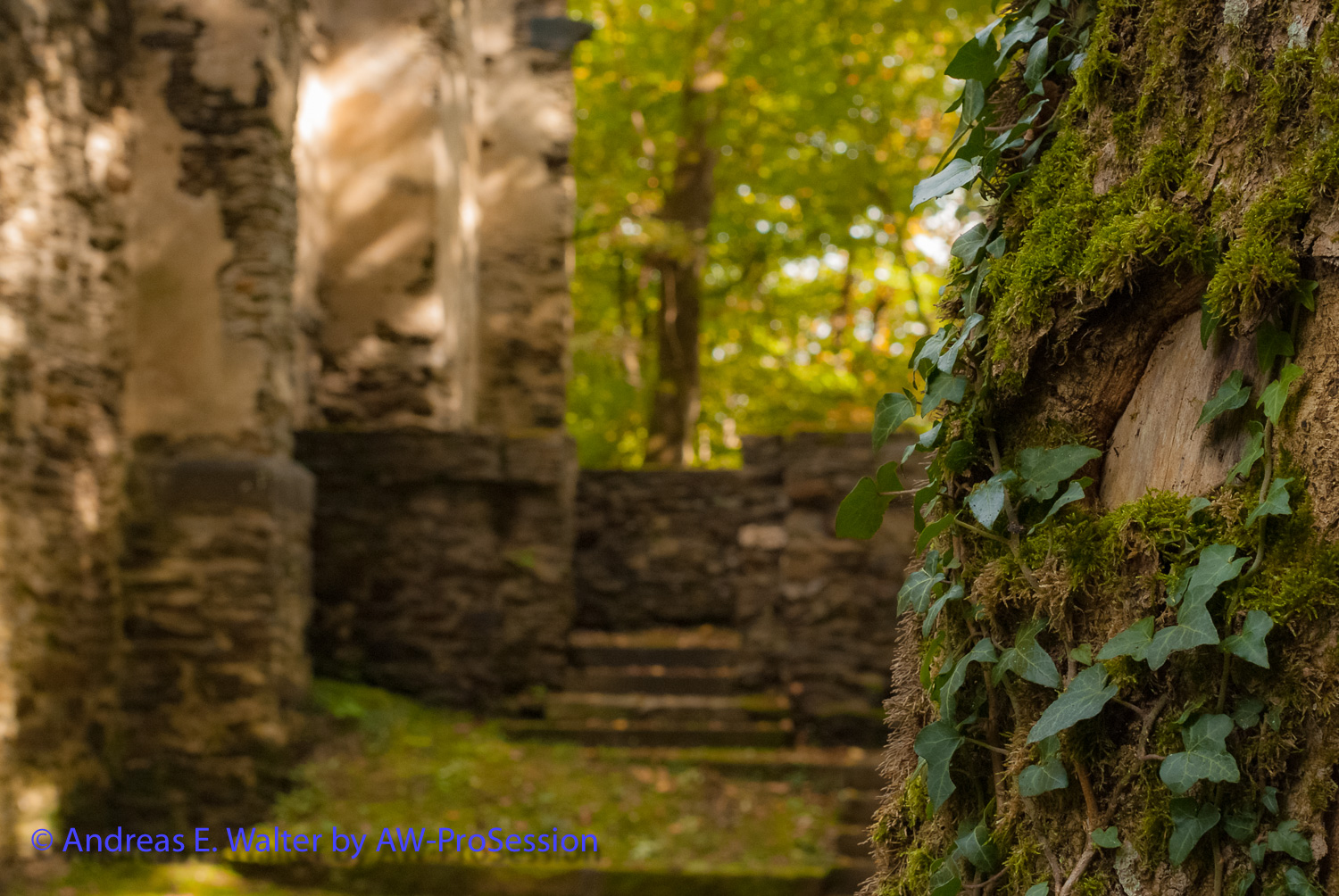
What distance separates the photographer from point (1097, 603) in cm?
121

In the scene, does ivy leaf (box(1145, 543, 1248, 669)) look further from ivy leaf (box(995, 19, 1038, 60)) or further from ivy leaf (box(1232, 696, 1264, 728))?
ivy leaf (box(995, 19, 1038, 60))

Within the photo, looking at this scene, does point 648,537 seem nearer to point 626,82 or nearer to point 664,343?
point 664,343

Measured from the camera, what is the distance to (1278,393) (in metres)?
1.04

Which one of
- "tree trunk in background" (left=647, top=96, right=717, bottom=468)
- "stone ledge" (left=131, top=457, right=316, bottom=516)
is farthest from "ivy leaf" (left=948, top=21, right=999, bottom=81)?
"tree trunk in background" (left=647, top=96, right=717, bottom=468)

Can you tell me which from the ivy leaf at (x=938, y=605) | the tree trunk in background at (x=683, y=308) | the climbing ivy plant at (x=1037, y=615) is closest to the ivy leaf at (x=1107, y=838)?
the climbing ivy plant at (x=1037, y=615)

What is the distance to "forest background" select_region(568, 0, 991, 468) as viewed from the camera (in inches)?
551

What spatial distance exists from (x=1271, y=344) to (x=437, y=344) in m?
8.12

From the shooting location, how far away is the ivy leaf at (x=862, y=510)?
4.88 feet

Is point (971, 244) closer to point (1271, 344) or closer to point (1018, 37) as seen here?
point (1018, 37)

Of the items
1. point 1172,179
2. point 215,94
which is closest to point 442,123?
point 215,94

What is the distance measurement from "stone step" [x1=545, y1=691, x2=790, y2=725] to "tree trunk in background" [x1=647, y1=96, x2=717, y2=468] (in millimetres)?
6181

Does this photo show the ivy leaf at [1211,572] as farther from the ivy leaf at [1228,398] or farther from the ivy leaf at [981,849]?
the ivy leaf at [981,849]

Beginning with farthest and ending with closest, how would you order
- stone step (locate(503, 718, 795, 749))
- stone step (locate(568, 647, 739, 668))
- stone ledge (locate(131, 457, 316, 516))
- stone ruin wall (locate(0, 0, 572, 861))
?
stone step (locate(568, 647, 739, 668)), stone step (locate(503, 718, 795, 749)), stone ledge (locate(131, 457, 316, 516)), stone ruin wall (locate(0, 0, 572, 861))

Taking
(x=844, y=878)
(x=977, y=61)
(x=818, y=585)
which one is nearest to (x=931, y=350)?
(x=977, y=61)
